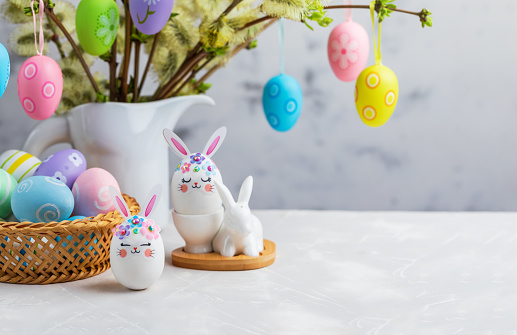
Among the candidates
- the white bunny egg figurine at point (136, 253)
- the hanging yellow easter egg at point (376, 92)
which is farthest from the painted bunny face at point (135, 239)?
the hanging yellow easter egg at point (376, 92)

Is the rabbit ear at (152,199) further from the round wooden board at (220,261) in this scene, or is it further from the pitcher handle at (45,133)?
the pitcher handle at (45,133)

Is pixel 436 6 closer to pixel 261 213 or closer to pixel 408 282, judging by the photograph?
pixel 261 213

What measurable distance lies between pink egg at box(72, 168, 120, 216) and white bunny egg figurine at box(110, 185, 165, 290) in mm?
76

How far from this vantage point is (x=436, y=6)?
4.12 ft

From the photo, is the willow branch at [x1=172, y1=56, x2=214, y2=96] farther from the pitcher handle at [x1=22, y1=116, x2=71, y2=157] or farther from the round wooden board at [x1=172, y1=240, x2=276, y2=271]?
the round wooden board at [x1=172, y1=240, x2=276, y2=271]

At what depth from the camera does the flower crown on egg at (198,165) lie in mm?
815

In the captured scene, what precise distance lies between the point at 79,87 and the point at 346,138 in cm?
56

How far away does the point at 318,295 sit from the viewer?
2.31 feet

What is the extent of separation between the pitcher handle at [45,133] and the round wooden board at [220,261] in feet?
0.94

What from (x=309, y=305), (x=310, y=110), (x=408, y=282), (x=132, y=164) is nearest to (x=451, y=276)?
(x=408, y=282)

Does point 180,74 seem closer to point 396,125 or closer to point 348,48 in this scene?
point 348,48

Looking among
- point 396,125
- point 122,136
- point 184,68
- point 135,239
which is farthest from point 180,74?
point 396,125

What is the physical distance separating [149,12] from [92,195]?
0.24 meters

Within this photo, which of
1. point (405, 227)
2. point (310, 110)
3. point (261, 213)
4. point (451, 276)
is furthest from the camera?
point (310, 110)
